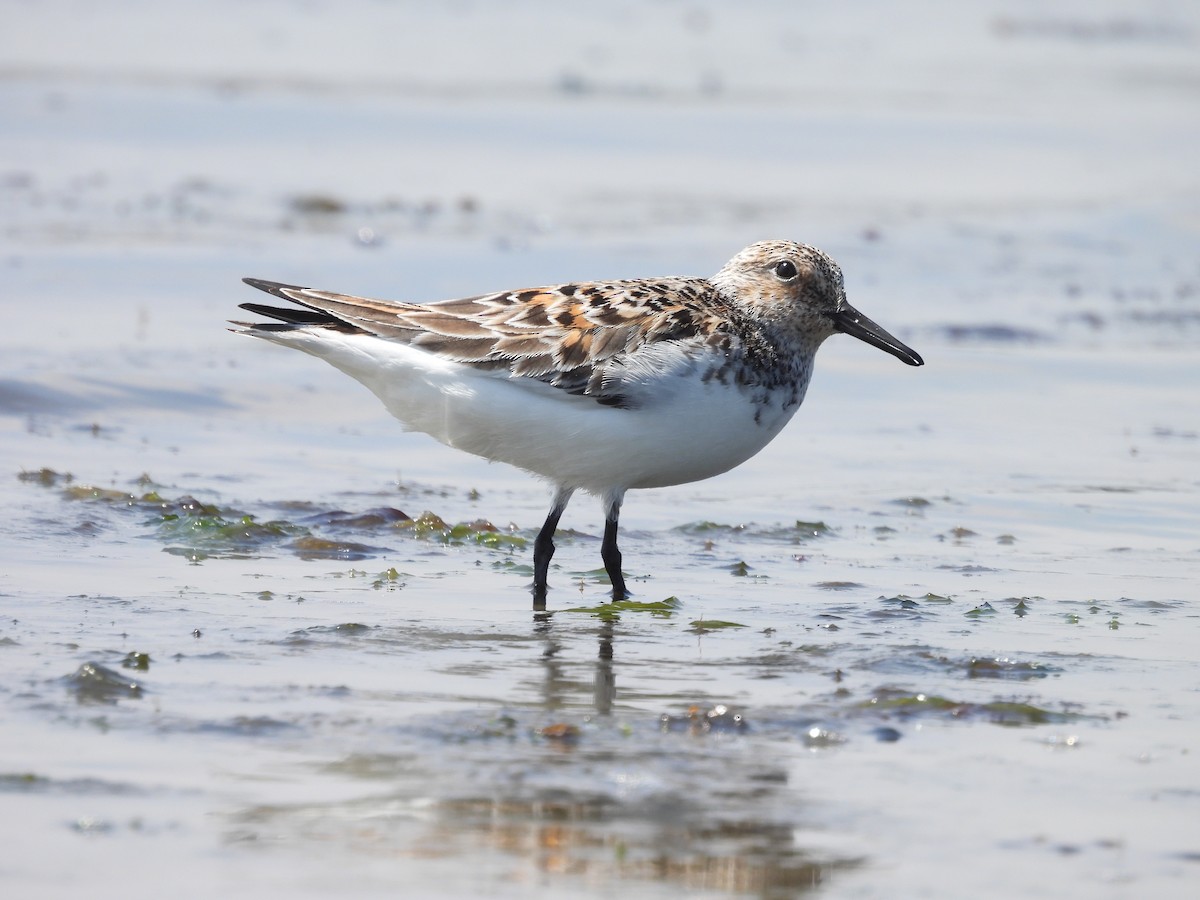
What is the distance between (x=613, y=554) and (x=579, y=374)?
0.80 m

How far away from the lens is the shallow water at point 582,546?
4.49 metres

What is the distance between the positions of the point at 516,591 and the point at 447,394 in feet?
2.91

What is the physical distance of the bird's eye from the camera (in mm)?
7840

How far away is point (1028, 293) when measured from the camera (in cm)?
1424

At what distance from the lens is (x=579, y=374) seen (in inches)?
284

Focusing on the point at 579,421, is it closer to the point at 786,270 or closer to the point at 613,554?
the point at 613,554

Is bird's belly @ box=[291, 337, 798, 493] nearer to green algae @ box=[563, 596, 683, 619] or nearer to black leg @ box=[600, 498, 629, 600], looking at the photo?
black leg @ box=[600, 498, 629, 600]

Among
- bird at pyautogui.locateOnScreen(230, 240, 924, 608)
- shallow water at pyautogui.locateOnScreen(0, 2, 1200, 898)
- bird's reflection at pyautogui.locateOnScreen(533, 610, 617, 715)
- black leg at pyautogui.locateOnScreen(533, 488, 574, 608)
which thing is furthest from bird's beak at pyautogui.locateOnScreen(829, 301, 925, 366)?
bird's reflection at pyautogui.locateOnScreen(533, 610, 617, 715)

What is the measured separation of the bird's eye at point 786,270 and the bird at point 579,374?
0.69 feet

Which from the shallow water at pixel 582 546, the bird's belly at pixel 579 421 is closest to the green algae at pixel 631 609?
the shallow water at pixel 582 546

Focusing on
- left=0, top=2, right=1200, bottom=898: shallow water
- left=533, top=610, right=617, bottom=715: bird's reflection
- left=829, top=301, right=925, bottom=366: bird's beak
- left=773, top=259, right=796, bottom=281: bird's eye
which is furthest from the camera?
left=829, top=301, right=925, bottom=366: bird's beak

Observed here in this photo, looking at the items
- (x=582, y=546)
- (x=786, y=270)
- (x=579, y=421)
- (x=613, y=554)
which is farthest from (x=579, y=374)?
(x=582, y=546)

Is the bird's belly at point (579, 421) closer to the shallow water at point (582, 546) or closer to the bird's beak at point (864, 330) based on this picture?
the shallow water at point (582, 546)

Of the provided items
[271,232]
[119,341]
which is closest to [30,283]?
[119,341]
